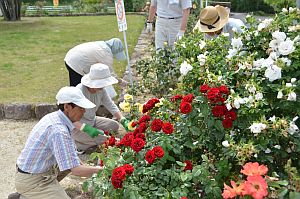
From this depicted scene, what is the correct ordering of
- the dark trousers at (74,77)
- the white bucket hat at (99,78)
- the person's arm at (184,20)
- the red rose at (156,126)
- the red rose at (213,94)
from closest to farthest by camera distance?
the red rose at (213,94) < the red rose at (156,126) < the white bucket hat at (99,78) < the dark trousers at (74,77) < the person's arm at (184,20)

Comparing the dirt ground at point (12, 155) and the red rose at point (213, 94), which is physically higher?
the red rose at point (213, 94)

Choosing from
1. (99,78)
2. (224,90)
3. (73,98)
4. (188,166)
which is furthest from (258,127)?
(99,78)

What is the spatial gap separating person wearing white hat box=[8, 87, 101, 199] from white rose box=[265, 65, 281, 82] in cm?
117

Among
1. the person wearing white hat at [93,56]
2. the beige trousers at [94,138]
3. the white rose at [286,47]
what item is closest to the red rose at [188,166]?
the white rose at [286,47]

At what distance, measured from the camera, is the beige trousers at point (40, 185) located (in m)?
3.05

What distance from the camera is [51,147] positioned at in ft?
9.54

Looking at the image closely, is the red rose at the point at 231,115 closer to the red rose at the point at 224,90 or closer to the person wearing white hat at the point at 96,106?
the red rose at the point at 224,90

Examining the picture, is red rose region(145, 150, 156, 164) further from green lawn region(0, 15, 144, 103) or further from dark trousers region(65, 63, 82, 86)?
green lawn region(0, 15, 144, 103)

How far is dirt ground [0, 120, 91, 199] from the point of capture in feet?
12.1

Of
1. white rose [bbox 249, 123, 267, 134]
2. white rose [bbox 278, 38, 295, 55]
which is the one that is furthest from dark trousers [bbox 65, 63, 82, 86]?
white rose [bbox 249, 123, 267, 134]

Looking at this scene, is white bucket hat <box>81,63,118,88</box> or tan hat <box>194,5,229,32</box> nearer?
white bucket hat <box>81,63,118,88</box>

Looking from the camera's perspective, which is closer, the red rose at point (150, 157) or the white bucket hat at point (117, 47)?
the red rose at point (150, 157)

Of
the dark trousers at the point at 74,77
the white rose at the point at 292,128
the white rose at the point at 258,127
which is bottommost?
the dark trousers at the point at 74,77

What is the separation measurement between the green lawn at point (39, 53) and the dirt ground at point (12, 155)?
624mm
